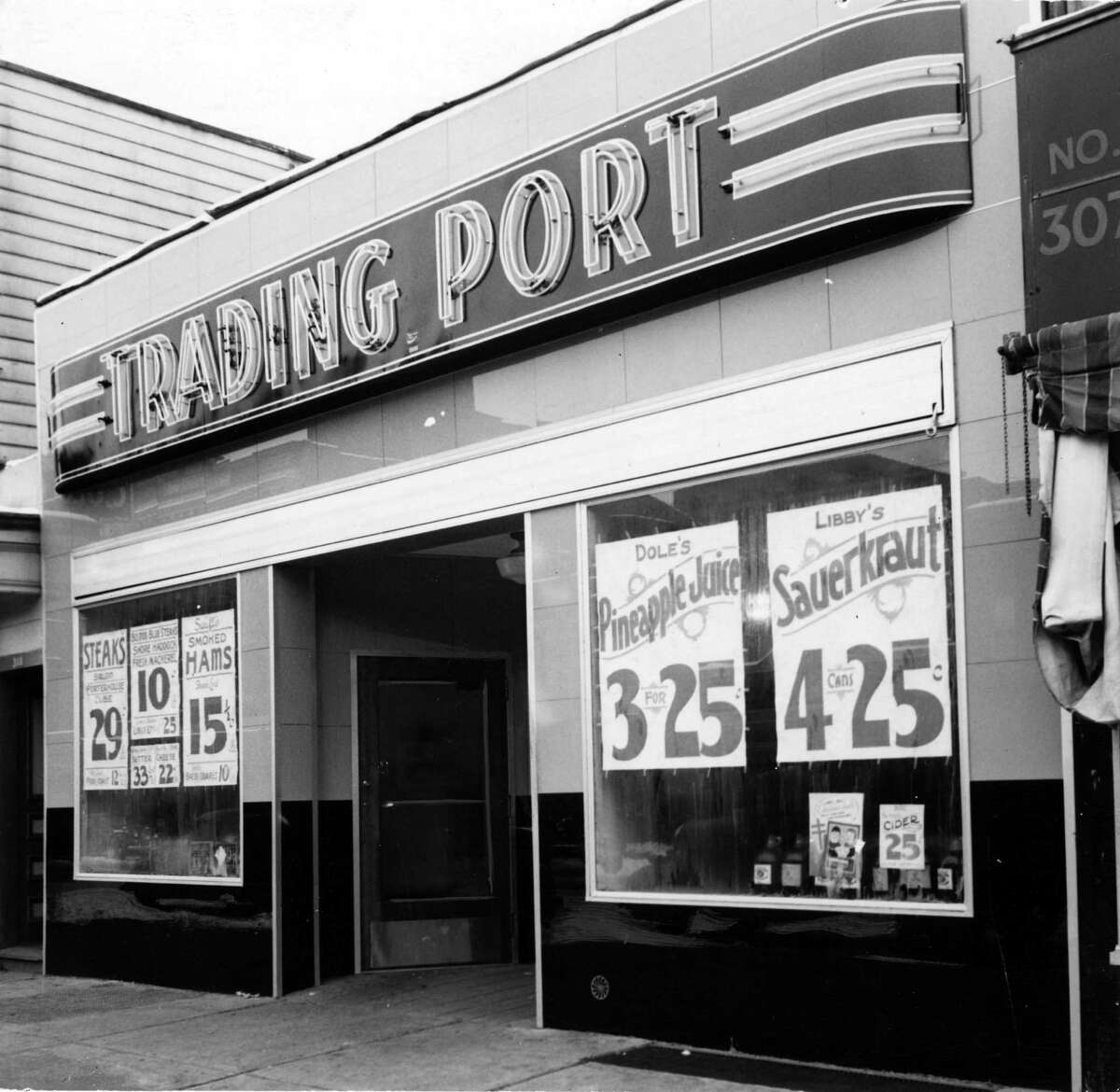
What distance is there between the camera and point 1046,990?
6367mm

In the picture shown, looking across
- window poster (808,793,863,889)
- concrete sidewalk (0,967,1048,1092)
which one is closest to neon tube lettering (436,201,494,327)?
window poster (808,793,863,889)

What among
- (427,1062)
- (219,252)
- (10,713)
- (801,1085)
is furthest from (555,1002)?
(10,713)

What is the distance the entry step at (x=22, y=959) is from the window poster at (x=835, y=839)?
8.19 meters

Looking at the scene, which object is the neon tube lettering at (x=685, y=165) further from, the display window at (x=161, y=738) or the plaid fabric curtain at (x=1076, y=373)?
the display window at (x=161, y=738)

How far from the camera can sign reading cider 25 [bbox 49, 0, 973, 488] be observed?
23.2 ft

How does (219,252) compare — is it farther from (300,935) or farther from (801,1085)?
(801,1085)

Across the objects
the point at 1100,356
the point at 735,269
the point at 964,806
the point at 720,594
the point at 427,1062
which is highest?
the point at 735,269

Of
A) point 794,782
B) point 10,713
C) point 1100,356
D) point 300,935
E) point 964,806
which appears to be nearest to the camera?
point 1100,356

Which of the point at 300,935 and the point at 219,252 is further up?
the point at 219,252

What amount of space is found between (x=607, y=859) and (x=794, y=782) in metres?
1.35

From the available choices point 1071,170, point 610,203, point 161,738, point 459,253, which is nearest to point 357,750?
point 161,738

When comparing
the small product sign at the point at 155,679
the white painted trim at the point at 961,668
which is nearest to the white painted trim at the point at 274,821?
the small product sign at the point at 155,679

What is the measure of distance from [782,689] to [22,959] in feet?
27.8

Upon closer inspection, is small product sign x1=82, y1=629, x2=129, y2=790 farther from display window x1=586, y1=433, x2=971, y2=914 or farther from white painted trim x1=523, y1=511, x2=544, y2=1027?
display window x1=586, y1=433, x2=971, y2=914
